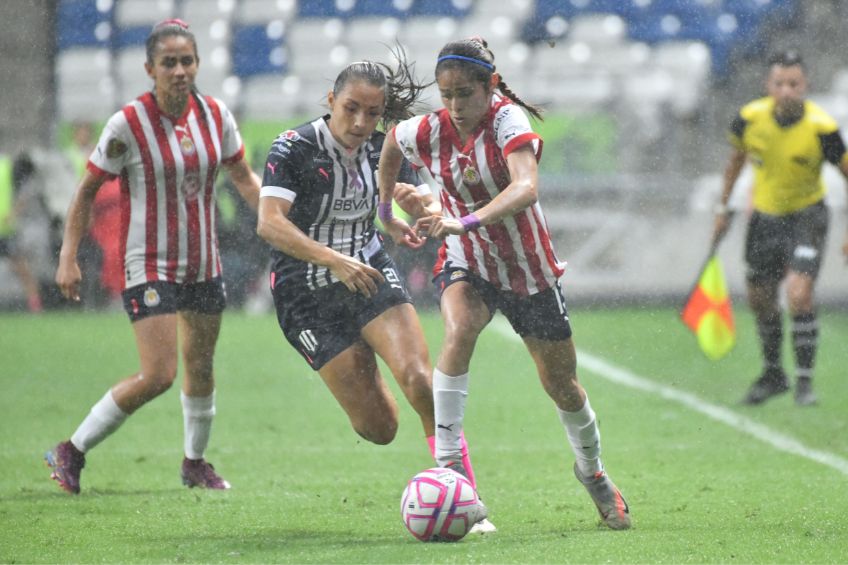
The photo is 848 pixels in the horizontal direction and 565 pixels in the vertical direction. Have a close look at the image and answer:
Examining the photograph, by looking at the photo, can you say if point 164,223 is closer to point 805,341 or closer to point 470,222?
point 470,222

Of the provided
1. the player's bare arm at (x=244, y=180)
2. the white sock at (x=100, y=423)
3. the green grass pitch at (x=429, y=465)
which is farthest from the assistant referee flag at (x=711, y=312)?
the white sock at (x=100, y=423)

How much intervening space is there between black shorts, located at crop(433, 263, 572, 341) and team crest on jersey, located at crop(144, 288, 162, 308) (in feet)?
4.65

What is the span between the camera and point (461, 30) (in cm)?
1858

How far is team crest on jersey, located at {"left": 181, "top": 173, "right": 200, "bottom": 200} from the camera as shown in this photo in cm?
638

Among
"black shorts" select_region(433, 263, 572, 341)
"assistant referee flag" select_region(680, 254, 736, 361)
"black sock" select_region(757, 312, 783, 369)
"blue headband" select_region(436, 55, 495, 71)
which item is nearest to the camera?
"blue headband" select_region(436, 55, 495, 71)

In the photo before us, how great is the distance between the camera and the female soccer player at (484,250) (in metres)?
Result: 5.12

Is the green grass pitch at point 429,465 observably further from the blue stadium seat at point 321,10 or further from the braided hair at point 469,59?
the blue stadium seat at point 321,10

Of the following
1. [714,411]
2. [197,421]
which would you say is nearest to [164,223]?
[197,421]

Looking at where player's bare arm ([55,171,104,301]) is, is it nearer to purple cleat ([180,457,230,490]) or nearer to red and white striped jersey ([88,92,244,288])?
red and white striped jersey ([88,92,244,288])

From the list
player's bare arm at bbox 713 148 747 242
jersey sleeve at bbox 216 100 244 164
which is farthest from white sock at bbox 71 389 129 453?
player's bare arm at bbox 713 148 747 242

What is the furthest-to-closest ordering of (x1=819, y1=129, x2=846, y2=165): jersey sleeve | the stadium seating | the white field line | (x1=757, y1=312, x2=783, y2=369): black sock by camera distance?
the stadium seating, (x1=757, y1=312, x2=783, y2=369): black sock, (x1=819, y1=129, x2=846, y2=165): jersey sleeve, the white field line

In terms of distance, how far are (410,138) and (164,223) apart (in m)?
1.48

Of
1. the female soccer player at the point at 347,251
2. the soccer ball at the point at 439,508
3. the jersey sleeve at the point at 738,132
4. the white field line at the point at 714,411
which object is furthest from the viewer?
the jersey sleeve at the point at 738,132

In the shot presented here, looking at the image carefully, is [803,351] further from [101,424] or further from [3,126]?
[3,126]
